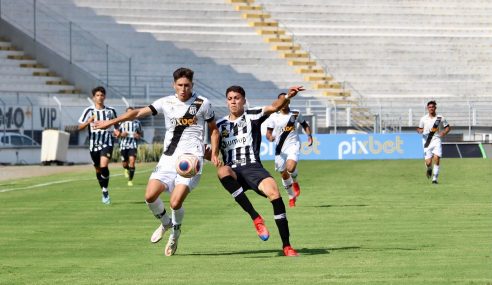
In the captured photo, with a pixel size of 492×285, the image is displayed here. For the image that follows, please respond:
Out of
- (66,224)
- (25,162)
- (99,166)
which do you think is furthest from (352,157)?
(66,224)

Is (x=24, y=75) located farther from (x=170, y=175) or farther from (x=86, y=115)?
(x=170, y=175)

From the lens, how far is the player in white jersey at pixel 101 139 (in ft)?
78.3

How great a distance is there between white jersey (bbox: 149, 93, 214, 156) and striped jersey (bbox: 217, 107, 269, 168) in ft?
1.74

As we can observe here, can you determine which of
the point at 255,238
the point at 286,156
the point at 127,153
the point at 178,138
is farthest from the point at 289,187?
the point at 127,153

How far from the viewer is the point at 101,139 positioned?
24797mm

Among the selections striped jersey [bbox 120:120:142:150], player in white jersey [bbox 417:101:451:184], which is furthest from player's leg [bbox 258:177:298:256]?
striped jersey [bbox 120:120:142:150]

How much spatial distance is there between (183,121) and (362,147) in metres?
36.1

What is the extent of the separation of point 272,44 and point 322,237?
4858 cm

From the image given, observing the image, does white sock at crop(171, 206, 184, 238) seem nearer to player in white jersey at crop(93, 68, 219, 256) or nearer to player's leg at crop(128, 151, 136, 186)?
player in white jersey at crop(93, 68, 219, 256)

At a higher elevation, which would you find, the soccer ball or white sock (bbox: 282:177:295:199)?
the soccer ball

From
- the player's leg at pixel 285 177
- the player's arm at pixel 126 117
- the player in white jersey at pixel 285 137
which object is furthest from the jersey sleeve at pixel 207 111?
the player in white jersey at pixel 285 137

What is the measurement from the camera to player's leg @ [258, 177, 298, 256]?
44.0ft

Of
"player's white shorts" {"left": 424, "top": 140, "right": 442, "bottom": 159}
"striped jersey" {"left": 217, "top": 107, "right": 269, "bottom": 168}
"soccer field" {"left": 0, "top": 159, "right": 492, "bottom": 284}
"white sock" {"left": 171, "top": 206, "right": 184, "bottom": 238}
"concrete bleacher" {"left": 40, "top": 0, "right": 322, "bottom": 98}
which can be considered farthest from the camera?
"concrete bleacher" {"left": 40, "top": 0, "right": 322, "bottom": 98}

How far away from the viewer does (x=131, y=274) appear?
11.8 m
